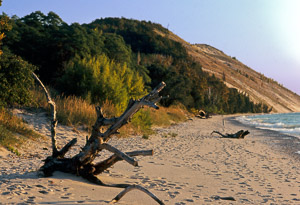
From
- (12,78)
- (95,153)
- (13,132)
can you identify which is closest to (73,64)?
(12,78)

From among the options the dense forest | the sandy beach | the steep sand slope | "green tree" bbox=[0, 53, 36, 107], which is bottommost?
the sandy beach

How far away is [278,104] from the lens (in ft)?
445

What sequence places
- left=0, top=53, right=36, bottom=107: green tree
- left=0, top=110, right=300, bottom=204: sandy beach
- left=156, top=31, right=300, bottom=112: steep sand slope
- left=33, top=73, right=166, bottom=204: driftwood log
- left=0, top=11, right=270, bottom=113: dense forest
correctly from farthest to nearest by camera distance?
left=156, top=31, right=300, bottom=112: steep sand slope < left=0, top=11, right=270, bottom=113: dense forest < left=0, top=53, right=36, bottom=107: green tree < left=33, top=73, right=166, bottom=204: driftwood log < left=0, top=110, right=300, bottom=204: sandy beach

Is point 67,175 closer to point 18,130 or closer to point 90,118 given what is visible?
point 18,130

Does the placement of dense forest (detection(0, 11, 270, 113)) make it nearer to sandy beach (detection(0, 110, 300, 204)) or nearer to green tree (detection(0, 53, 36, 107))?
green tree (detection(0, 53, 36, 107))

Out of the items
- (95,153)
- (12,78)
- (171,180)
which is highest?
(12,78)

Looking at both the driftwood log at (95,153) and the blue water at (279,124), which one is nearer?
the driftwood log at (95,153)

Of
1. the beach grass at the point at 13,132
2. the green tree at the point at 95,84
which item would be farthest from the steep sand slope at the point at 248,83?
the beach grass at the point at 13,132

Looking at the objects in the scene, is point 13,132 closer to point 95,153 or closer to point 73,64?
point 95,153

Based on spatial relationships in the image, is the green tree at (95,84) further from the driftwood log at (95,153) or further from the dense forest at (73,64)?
the driftwood log at (95,153)

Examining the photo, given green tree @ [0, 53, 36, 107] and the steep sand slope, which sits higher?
the steep sand slope

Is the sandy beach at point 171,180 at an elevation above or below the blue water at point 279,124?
below

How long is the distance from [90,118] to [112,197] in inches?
363

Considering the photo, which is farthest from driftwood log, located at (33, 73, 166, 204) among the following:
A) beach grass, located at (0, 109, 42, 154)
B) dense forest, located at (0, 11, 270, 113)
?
dense forest, located at (0, 11, 270, 113)
